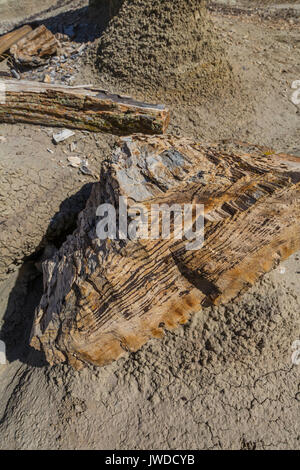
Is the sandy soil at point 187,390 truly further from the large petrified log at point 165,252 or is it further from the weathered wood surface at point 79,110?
the weathered wood surface at point 79,110

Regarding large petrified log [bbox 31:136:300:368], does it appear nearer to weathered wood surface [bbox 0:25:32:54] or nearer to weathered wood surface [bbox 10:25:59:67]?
weathered wood surface [bbox 10:25:59:67]

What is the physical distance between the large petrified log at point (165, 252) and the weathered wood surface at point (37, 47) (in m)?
3.75

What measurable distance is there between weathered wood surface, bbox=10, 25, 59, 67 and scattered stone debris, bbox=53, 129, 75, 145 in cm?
189

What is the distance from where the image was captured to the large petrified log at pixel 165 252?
1.98m

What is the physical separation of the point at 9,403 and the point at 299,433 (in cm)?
231

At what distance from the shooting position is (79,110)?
150 inches

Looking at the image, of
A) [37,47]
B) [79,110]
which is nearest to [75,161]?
[79,110]

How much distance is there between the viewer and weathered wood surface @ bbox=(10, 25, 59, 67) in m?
4.99

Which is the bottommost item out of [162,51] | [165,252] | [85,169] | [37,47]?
[85,169]

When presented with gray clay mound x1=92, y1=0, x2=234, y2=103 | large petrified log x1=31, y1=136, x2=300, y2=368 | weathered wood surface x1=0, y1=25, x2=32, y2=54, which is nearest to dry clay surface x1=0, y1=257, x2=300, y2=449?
large petrified log x1=31, y1=136, x2=300, y2=368

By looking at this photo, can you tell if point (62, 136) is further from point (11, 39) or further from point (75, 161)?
point (11, 39)

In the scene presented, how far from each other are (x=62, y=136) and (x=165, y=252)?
2.54 metres

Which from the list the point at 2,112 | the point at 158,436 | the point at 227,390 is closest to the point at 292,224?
the point at 227,390

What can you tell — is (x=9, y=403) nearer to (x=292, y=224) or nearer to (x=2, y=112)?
(x=292, y=224)
